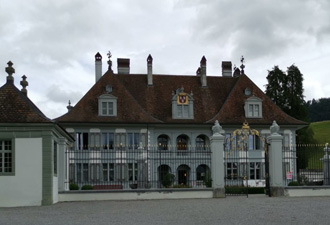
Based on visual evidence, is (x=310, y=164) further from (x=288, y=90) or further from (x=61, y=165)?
(x=288, y=90)

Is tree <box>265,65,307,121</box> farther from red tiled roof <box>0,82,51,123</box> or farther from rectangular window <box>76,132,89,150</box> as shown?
red tiled roof <box>0,82,51,123</box>

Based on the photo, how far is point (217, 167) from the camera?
2486 centimetres

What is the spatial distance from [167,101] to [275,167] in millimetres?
25397

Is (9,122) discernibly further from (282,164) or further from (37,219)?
(282,164)

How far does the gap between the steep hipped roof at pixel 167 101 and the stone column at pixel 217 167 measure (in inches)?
833

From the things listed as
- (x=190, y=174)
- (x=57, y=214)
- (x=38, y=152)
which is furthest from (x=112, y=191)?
(x=190, y=174)

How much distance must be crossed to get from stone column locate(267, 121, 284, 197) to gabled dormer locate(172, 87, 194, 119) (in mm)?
22977

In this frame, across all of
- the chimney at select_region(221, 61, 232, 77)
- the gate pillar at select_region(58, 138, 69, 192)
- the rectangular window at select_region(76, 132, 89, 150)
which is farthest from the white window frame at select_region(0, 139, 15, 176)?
the chimney at select_region(221, 61, 232, 77)

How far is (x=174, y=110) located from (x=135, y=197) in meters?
24.5

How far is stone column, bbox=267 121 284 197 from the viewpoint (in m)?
25.0

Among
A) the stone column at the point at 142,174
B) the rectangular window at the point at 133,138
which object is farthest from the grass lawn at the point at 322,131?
the stone column at the point at 142,174

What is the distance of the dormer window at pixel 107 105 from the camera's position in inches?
1832

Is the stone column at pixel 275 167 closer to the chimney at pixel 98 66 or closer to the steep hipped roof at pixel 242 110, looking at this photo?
the steep hipped roof at pixel 242 110

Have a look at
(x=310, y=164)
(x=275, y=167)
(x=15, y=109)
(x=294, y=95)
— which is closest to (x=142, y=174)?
(x=310, y=164)
